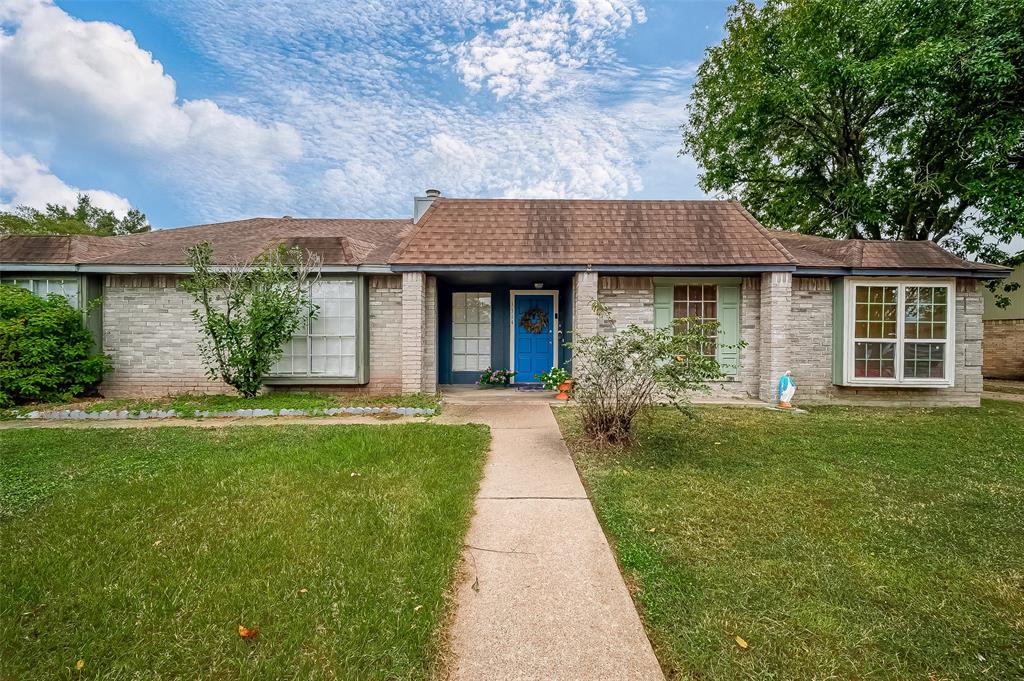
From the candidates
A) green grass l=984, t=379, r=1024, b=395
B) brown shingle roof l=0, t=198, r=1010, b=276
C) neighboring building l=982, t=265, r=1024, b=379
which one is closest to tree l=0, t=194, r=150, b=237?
brown shingle roof l=0, t=198, r=1010, b=276

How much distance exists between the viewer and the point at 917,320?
828 centimetres

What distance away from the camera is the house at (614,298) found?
8234 mm

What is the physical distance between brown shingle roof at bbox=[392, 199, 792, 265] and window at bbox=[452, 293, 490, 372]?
6.93 feet

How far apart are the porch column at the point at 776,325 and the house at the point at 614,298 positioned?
0.09ft

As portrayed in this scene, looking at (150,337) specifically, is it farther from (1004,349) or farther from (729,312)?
(1004,349)

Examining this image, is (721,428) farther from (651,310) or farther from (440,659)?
(440,659)

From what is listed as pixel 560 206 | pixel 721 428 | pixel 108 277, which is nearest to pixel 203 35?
pixel 108 277

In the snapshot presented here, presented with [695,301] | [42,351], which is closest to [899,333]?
[695,301]

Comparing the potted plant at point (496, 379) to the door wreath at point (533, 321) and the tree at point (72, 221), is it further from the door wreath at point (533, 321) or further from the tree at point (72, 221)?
the tree at point (72, 221)

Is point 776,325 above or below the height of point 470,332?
above

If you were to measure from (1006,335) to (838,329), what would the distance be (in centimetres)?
1153

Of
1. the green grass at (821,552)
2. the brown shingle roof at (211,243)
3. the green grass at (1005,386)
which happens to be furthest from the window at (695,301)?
the green grass at (1005,386)

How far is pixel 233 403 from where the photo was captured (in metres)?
7.37

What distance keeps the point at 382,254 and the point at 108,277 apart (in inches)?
215
